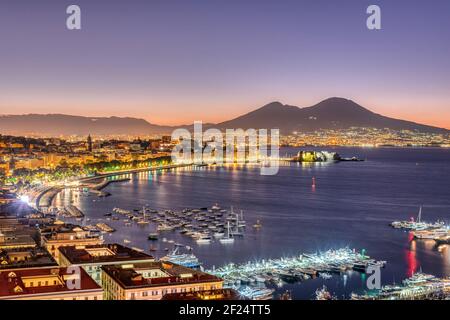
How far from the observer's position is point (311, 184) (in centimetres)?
2131

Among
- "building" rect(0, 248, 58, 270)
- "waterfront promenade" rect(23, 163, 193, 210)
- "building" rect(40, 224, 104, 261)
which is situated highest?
"building" rect(0, 248, 58, 270)

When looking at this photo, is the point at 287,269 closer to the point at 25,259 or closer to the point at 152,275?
the point at 152,275

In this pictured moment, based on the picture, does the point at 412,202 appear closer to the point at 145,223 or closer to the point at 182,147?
the point at 145,223

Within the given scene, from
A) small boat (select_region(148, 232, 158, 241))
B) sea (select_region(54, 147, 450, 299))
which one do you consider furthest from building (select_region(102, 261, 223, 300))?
small boat (select_region(148, 232, 158, 241))

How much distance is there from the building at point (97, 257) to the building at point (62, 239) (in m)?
0.55

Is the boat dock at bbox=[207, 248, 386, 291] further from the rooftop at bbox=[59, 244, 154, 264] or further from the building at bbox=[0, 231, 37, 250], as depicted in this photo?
the building at bbox=[0, 231, 37, 250]

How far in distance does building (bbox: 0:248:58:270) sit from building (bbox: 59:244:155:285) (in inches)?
8.5

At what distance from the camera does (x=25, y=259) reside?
19.1ft

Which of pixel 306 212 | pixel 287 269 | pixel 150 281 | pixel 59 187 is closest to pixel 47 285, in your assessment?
pixel 150 281

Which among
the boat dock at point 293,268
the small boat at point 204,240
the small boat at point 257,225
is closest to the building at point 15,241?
the boat dock at point 293,268

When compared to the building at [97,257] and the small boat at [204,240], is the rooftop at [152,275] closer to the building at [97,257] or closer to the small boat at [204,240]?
the building at [97,257]

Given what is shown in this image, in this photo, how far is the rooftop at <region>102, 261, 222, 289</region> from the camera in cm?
477

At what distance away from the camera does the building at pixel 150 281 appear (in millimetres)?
4691
